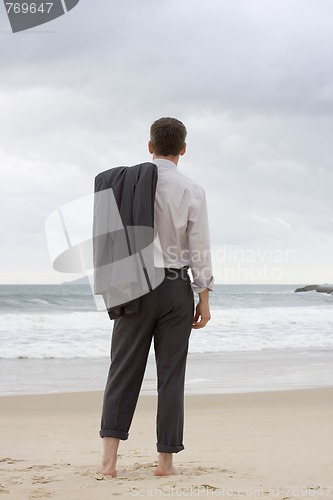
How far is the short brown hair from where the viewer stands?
344cm

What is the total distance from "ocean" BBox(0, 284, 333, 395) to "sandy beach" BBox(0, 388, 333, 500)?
892 mm

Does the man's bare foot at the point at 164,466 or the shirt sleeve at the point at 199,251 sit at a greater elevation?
the shirt sleeve at the point at 199,251

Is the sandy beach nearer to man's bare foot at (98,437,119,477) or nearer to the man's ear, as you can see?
man's bare foot at (98,437,119,477)

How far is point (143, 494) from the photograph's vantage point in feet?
9.91

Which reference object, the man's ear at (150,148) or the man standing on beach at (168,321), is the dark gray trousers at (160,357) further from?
the man's ear at (150,148)

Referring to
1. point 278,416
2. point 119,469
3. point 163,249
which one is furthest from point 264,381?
point 163,249

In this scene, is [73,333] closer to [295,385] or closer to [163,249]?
[295,385]

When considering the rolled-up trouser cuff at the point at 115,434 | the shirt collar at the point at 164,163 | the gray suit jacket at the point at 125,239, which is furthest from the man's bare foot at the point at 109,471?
the shirt collar at the point at 164,163

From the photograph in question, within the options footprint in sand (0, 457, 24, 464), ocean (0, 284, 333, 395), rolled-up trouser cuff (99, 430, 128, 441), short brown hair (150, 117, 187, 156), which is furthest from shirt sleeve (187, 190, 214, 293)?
→ ocean (0, 284, 333, 395)

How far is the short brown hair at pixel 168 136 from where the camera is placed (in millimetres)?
3439

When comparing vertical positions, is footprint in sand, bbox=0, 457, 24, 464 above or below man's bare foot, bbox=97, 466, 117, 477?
below

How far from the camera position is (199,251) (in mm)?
3336

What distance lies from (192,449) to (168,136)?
220 cm

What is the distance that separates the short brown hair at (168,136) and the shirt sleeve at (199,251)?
32 cm
